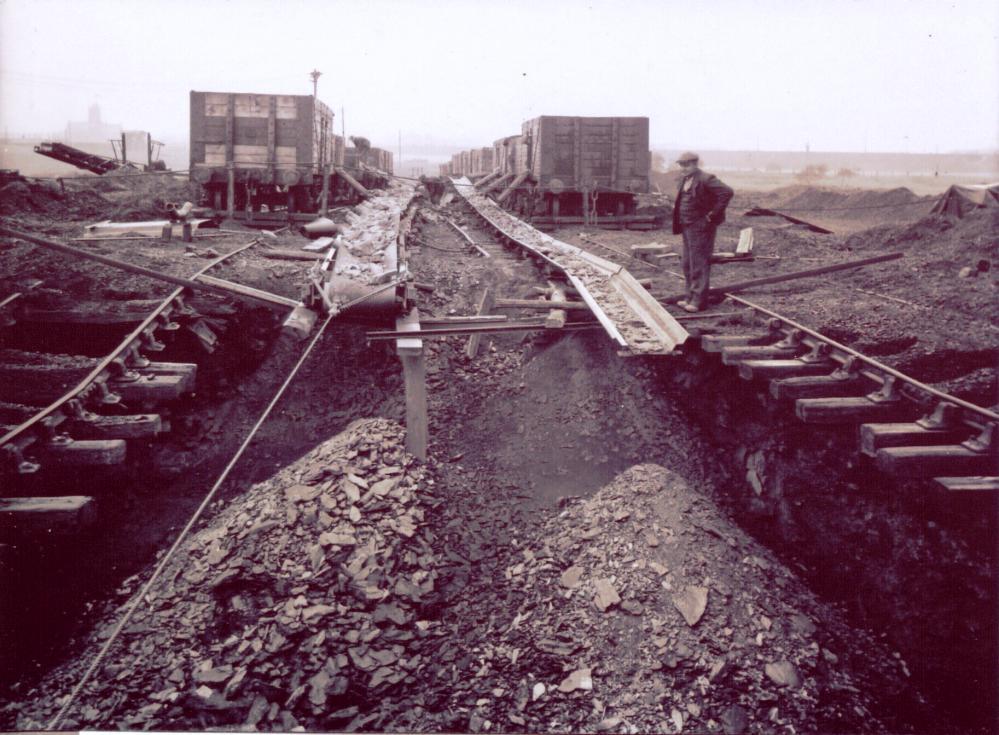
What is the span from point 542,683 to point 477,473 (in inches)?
79.9

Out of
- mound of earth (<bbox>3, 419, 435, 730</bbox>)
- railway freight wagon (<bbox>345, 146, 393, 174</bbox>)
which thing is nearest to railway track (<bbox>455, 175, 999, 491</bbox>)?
mound of earth (<bbox>3, 419, 435, 730</bbox>)

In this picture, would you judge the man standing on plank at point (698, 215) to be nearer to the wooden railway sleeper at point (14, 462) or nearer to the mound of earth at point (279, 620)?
the mound of earth at point (279, 620)

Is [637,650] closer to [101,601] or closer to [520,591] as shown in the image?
[520,591]

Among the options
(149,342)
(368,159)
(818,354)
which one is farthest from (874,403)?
(368,159)

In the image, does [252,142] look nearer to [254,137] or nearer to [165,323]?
[254,137]

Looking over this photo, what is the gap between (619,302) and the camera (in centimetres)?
665

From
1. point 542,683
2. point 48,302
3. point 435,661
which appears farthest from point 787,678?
point 48,302

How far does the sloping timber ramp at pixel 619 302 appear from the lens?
217 inches

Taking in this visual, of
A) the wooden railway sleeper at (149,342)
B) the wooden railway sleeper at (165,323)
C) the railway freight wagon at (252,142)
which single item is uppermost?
the railway freight wagon at (252,142)

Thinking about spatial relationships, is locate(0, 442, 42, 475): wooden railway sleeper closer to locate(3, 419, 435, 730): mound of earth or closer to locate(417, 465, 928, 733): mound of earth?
locate(3, 419, 435, 730): mound of earth

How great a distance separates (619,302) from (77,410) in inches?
181

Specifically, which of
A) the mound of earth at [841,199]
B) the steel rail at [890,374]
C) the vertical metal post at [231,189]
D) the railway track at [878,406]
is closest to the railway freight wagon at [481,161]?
the mound of earth at [841,199]

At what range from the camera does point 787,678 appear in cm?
360

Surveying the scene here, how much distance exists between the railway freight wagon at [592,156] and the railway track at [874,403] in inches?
433
